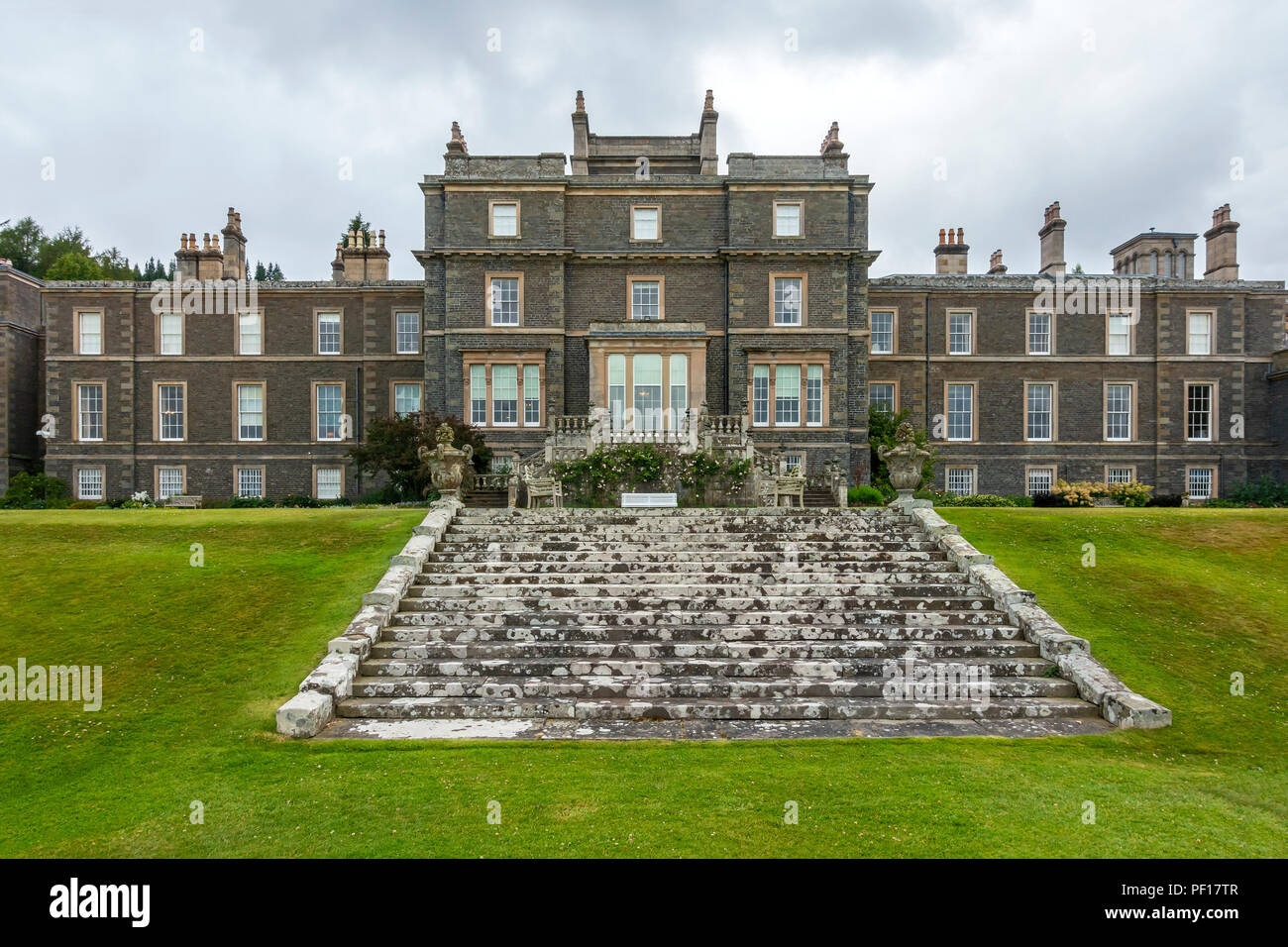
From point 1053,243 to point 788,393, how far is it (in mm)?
17385

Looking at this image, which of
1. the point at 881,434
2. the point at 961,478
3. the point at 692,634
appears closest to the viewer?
the point at 692,634

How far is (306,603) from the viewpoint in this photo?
1160cm

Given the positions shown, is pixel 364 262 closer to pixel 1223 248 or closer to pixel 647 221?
pixel 647 221

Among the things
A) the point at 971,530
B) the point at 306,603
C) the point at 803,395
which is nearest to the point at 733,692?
the point at 306,603

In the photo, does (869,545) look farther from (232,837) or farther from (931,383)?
(931,383)

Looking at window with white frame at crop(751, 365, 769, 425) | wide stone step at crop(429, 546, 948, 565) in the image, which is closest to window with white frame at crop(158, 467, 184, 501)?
wide stone step at crop(429, 546, 948, 565)

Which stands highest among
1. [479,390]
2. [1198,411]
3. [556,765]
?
[479,390]

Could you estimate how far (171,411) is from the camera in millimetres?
32406

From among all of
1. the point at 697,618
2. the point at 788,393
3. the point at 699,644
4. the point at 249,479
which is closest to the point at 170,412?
the point at 249,479

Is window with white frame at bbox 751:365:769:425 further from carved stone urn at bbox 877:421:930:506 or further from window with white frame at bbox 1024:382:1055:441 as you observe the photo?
window with white frame at bbox 1024:382:1055:441

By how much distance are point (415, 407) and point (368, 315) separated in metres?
4.65

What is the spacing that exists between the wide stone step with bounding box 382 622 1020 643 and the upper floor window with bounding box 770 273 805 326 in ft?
62.5

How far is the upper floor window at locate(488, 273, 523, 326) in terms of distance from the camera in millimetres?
27875

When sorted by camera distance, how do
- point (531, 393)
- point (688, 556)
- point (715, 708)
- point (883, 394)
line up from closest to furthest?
point (715, 708), point (688, 556), point (531, 393), point (883, 394)
